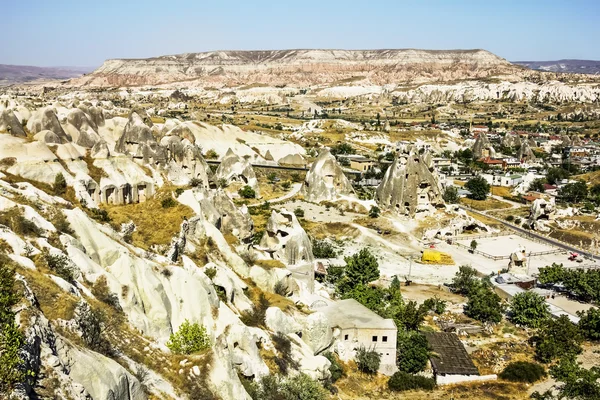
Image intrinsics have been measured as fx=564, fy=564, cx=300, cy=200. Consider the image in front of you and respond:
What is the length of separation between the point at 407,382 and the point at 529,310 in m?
11.6

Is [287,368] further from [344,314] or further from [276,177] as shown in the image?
[276,177]

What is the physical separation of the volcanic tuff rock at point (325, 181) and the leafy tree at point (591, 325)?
31.8m

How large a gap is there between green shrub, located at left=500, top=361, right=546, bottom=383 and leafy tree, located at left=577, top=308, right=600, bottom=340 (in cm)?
555

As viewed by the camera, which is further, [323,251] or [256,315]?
[323,251]

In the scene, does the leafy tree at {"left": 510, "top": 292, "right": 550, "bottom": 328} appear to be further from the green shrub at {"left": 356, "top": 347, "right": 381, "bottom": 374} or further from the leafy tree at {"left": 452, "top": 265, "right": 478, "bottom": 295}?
the green shrub at {"left": 356, "top": 347, "right": 381, "bottom": 374}

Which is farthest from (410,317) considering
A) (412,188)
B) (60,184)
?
(412,188)

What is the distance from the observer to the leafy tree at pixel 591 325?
31362mm

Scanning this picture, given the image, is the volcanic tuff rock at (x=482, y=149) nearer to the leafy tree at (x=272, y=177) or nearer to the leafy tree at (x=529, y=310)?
the leafy tree at (x=272, y=177)

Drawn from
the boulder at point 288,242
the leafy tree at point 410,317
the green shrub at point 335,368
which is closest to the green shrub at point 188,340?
the green shrub at point 335,368

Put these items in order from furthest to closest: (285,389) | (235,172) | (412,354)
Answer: (235,172)
(412,354)
(285,389)

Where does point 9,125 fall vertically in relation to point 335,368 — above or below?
above

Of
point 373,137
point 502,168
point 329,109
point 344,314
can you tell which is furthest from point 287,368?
point 329,109

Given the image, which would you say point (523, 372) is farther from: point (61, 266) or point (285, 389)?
point (61, 266)

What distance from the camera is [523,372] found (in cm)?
2698
